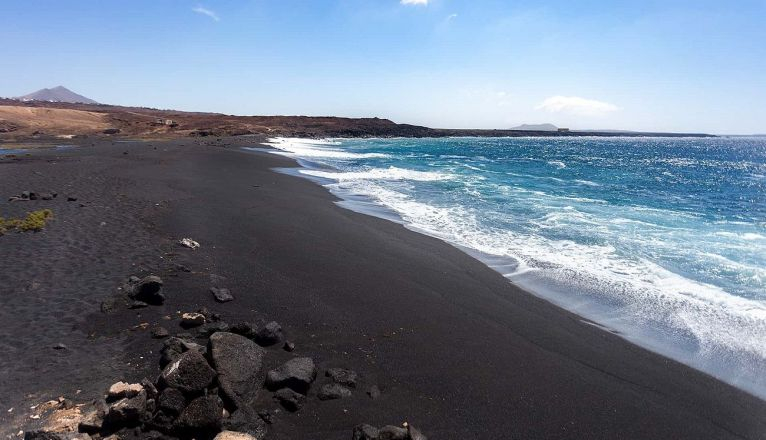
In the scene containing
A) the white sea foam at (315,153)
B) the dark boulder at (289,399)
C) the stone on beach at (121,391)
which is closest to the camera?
the stone on beach at (121,391)

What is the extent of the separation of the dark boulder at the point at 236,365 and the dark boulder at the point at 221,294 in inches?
83.5

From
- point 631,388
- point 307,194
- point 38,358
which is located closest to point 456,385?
point 631,388

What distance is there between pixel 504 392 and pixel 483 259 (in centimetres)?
595

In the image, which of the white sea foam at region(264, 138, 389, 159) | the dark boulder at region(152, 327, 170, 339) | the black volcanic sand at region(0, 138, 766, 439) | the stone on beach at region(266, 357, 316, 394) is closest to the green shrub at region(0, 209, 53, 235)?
the black volcanic sand at region(0, 138, 766, 439)

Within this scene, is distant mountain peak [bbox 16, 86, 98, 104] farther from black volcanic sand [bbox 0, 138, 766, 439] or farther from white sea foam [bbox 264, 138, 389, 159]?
black volcanic sand [bbox 0, 138, 766, 439]

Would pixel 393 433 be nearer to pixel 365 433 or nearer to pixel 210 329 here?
pixel 365 433

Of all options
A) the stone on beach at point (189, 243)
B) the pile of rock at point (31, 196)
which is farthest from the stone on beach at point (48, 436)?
the pile of rock at point (31, 196)

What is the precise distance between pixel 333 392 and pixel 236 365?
1163mm

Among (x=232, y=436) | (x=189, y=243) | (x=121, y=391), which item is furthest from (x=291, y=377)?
(x=189, y=243)

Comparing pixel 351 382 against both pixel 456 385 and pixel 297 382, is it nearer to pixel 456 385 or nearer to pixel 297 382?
pixel 297 382

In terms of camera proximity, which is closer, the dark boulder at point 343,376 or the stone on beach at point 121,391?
the stone on beach at point 121,391

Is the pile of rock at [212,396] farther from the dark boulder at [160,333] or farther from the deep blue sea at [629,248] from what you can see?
the deep blue sea at [629,248]

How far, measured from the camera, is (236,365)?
189 inches

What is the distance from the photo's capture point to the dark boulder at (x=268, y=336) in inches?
233
